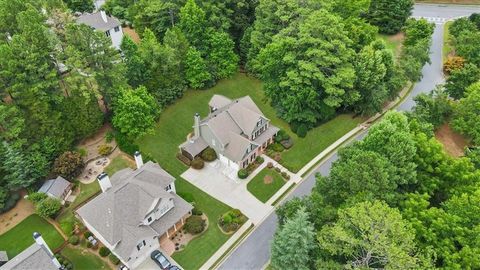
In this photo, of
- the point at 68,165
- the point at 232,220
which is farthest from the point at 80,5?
the point at 232,220

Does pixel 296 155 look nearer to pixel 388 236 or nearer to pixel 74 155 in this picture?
pixel 388 236

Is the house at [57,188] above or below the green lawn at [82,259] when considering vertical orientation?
above

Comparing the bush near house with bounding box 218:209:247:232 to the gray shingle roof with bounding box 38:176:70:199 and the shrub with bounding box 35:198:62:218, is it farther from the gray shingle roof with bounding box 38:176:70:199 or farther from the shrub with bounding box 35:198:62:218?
the gray shingle roof with bounding box 38:176:70:199

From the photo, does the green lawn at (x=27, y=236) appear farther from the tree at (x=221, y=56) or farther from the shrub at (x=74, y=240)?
the tree at (x=221, y=56)

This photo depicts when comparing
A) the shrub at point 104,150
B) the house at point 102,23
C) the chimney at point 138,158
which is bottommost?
the shrub at point 104,150

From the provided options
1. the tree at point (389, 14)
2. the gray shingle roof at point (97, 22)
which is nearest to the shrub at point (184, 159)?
the gray shingle roof at point (97, 22)
